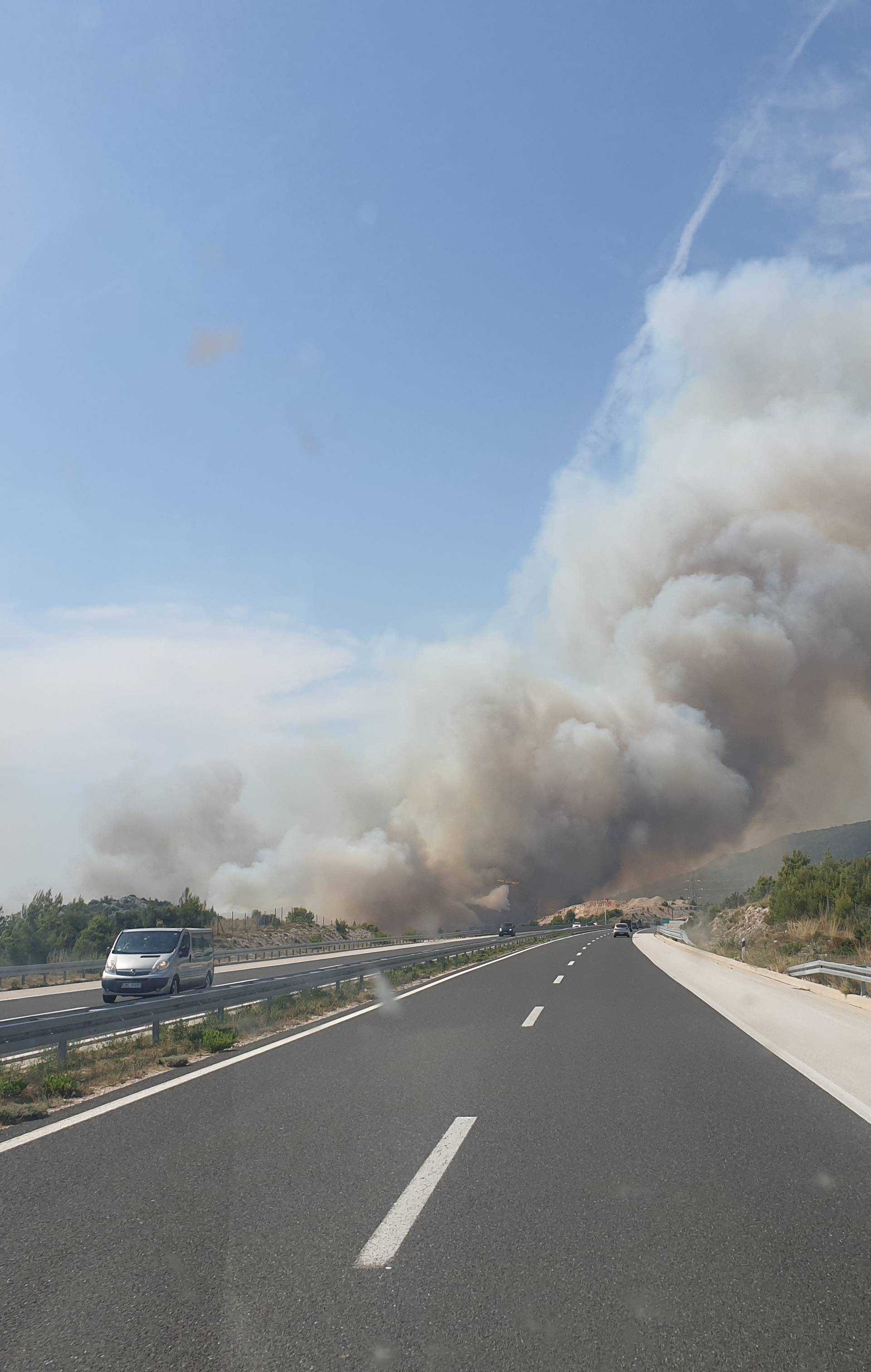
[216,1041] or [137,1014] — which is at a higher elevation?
[137,1014]

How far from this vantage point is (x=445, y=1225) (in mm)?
4785

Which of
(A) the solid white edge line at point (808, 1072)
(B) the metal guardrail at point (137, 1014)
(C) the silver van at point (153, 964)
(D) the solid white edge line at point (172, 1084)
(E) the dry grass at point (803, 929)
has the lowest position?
(A) the solid white edge line at point (808, 1072)

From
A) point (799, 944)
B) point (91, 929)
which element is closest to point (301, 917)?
point (91, 929)

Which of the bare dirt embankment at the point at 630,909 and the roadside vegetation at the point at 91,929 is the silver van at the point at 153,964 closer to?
the roadside vegetation at the point at 91,929

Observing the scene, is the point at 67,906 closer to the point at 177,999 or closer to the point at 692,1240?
the point at 177,999

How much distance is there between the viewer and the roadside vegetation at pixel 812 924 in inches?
1005

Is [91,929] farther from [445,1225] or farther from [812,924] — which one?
[445,1225]

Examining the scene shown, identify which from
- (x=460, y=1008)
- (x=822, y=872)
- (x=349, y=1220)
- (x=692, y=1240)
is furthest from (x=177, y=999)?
(x=822, y=872)

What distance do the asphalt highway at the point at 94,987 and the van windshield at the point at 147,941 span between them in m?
1.23

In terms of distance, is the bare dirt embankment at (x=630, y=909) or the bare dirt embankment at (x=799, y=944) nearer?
the bare dirt embankment at (x=799, y=944)

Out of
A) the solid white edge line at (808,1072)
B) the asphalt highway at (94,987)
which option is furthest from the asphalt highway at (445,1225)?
the asphalt highway at (94,987)

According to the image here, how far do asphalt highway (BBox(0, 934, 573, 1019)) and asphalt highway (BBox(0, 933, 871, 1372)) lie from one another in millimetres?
5727

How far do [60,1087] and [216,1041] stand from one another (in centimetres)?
289

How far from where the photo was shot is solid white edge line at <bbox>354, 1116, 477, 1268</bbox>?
4395mm
